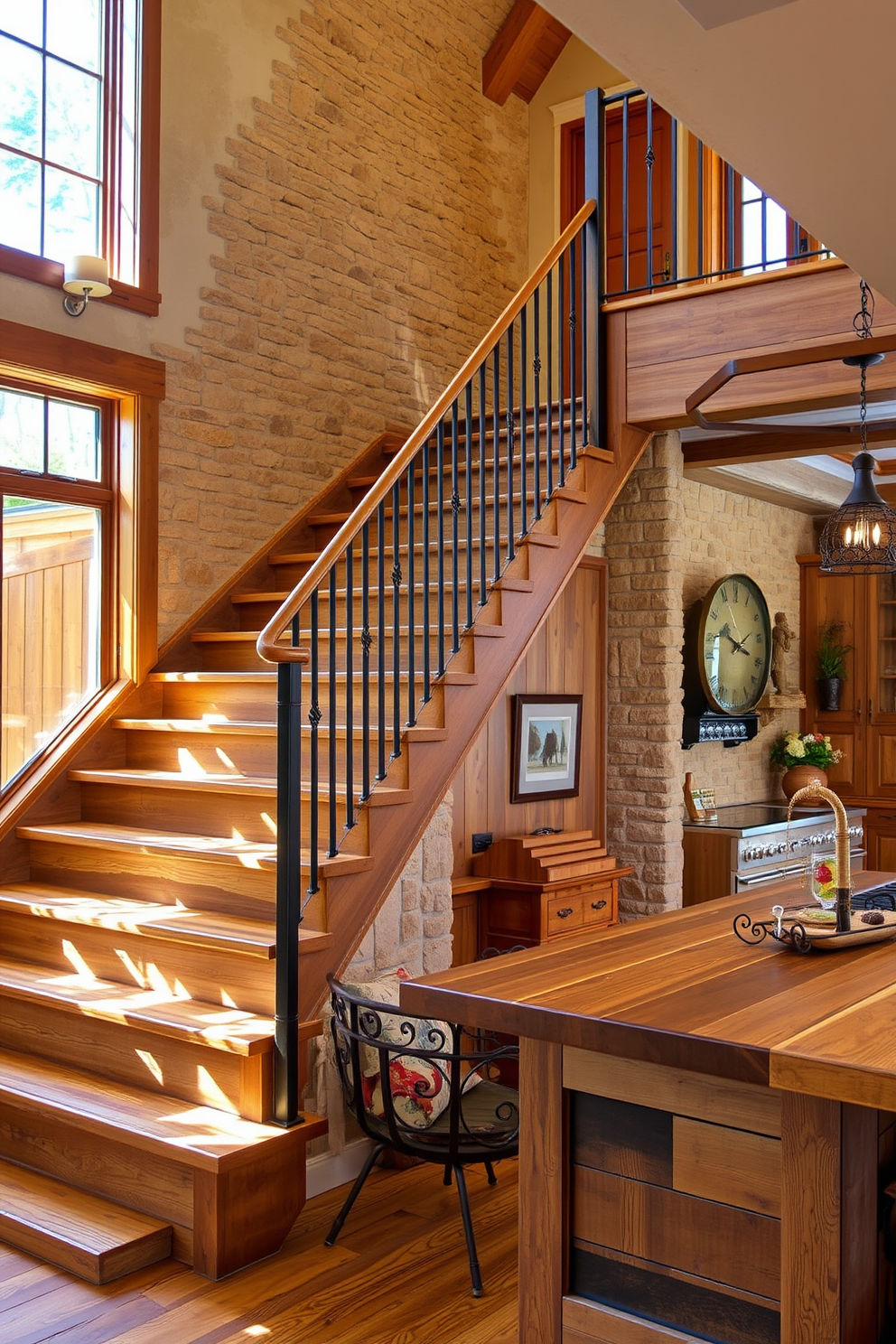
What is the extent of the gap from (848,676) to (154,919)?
568 centimetres

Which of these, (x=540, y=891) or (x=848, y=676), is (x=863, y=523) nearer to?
(x=540, y=891)

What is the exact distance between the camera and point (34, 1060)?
3887 millimetres

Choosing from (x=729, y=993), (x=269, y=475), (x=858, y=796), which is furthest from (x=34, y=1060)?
(x=858, y=796)

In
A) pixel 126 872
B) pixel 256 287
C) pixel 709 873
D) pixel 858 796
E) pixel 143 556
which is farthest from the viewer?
pixel 858 796

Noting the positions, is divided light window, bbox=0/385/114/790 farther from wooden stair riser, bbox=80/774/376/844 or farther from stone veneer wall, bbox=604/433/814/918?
stone veneer wall, bbox=604/433/814/918

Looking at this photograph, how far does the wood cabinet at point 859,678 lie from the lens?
7.87 meters

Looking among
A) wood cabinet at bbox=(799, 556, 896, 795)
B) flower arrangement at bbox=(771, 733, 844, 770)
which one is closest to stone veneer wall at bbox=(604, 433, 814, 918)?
flower arrangement at bbox=(771, 733, 844, 770)

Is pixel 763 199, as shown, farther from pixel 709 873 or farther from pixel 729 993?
pixel 729 993

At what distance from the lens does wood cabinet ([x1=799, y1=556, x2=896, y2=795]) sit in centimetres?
787

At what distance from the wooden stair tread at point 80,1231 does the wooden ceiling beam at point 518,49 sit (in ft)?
22.2

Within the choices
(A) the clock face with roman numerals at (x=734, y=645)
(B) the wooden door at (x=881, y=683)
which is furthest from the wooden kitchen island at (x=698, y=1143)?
(B) the wooden door at (x=881, y=683)

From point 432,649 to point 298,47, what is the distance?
347cm

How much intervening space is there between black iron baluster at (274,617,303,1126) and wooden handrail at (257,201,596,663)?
0.27 ft

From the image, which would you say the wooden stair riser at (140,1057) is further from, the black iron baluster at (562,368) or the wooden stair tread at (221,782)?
the black iron baluster at (562,368)
